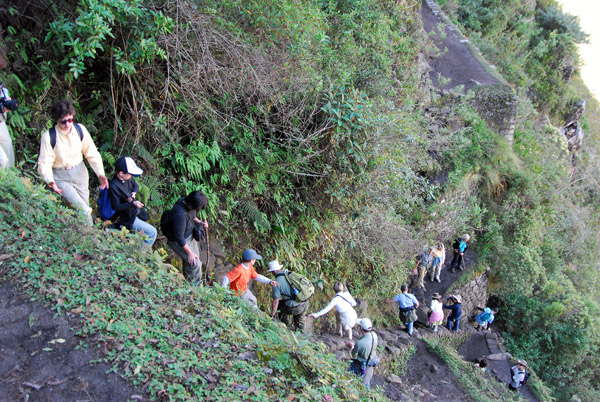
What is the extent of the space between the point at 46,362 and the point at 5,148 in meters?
2.66

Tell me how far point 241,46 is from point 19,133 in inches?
132

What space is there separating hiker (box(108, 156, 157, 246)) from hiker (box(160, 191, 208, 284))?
0.90 feet

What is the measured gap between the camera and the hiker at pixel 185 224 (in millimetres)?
5073

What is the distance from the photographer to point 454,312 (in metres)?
11.7

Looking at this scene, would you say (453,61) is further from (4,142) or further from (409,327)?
(4,142)

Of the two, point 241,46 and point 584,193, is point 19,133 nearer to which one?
point 241,46

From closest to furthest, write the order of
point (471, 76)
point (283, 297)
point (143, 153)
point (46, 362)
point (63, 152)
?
point (46, 362) → point (63, 152) → point (143, 153) → point (283, 297) → point (471, 76)

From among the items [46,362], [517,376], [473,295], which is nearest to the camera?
[46,362]

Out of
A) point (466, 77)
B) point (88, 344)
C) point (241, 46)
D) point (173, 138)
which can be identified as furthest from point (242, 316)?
point (466, 77)

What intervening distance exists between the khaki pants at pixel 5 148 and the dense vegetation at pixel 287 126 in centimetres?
48

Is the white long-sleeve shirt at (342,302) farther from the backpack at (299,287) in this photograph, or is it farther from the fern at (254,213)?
the fern at (254,213)

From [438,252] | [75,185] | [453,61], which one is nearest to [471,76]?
[453,61]

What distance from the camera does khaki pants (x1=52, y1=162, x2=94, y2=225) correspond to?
4.82 meters

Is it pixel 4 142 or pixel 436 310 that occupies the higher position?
pixel 4 142
